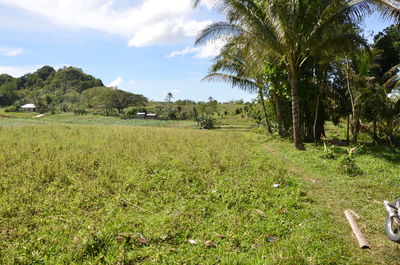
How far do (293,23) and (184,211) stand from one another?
771 centimetres

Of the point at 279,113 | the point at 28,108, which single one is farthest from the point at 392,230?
the point at 28,108

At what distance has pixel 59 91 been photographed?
110 m

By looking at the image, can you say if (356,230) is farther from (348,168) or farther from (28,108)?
(28,108)

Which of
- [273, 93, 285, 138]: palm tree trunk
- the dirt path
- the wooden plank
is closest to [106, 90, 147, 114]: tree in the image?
[273, 93, 285, 138]: palm tree trunk

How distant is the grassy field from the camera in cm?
328

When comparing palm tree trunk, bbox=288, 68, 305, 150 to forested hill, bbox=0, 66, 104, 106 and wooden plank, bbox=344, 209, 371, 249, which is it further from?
forested hill, bbox=0, 66, 104, 106

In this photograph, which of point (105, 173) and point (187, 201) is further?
point (105, 173)

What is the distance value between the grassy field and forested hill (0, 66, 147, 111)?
63534mm

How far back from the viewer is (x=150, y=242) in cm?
349

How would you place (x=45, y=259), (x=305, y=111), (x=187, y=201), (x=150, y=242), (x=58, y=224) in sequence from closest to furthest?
(x=45, y=259) → (x=150, y=242) → (x=58, y=224) → (x=187, y=201) → (x=305, y=111)

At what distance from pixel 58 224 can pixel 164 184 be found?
2194mm

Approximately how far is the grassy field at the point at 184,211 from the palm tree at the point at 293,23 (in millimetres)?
4502

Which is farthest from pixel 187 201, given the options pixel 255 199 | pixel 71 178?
pixel 71 178

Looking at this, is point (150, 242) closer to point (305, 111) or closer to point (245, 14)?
point (245, 14)
